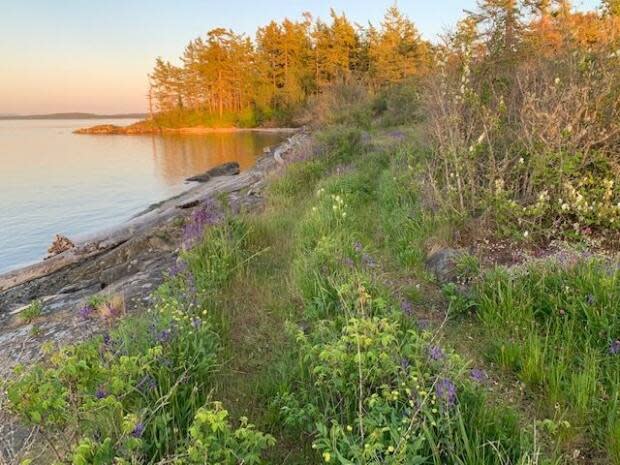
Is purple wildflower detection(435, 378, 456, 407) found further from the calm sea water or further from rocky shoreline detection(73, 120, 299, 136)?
rocky shoreline detection(73, 120, 299, 136)

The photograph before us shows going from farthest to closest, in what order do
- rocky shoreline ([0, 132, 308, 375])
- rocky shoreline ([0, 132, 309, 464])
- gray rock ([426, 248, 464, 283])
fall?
rocky shoreline ([0, 132, 308, 375]) < rocky shoreline ([0, 132, 309, 464]) < gray rock ([426, 248, 464, 283])

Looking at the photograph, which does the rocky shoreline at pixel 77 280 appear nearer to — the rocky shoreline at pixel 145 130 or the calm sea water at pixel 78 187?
the calm sea water at pixel 78 187

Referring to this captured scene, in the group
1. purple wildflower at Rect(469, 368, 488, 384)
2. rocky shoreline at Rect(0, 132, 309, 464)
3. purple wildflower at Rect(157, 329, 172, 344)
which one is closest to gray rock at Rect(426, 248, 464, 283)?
purple wildflower at Rect(469, 368, 488, 384)

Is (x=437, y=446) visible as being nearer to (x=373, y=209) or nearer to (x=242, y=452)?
(x=242, y=452)

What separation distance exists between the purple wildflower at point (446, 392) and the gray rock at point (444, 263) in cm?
→ 211

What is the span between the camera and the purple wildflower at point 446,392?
2.08m

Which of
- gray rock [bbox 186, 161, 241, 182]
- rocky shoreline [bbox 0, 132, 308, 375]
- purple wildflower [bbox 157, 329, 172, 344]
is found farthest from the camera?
gray rock [bbox 186, 161, 241, 182]

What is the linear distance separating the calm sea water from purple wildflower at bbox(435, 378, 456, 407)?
11792mm

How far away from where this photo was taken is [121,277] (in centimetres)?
735

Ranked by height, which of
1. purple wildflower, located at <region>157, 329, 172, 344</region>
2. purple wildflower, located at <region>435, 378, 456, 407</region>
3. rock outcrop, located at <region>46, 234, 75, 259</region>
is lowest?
rock outcrop, located at <region>46, 234, 75, 259</region>

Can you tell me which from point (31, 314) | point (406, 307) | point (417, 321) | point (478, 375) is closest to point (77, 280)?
point (31, 314)

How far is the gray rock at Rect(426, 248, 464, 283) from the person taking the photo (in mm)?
4195

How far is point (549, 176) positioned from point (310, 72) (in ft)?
192

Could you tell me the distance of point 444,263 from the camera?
435cm
